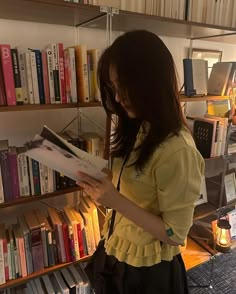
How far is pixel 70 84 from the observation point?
3.80 feet

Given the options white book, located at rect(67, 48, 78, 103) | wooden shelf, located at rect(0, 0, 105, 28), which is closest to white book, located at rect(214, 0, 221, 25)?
wooden shelf, located at rect(0, 0, 105, 28)

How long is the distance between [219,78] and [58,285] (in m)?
1.64

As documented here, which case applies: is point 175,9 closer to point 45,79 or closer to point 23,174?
point 45,79

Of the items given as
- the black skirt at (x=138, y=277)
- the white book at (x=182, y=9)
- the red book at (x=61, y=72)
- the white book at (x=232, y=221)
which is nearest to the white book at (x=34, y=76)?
the red book at (x=61, y=72)

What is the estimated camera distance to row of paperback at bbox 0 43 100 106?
40.5 inches

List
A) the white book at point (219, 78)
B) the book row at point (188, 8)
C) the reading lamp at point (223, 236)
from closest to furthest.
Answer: the book row at point (188, 8), the white book at point (219, 78), the reading lamp at point (223, 236)

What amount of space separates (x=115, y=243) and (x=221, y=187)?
4.47ft

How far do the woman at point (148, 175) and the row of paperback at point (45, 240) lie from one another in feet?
1.44

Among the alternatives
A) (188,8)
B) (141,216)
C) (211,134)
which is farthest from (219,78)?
(141,216)

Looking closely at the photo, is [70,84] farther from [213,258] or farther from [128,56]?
[213,258]

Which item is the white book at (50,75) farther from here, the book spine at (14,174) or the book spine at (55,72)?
the book spine at (14,174)

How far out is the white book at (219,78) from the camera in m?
1.70

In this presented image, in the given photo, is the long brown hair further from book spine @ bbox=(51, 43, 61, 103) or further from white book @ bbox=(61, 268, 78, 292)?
white book @ bbox=(61, 268, 78, 292)

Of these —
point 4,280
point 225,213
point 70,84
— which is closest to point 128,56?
point 70,84
